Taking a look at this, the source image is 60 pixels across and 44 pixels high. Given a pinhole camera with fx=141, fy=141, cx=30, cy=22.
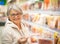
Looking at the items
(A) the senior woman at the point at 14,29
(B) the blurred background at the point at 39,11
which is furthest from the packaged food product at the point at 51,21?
(A) the senior woman at the point at 14,29

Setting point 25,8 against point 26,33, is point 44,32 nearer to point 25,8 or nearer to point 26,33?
point 26,33

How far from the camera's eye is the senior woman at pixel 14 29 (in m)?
1.51

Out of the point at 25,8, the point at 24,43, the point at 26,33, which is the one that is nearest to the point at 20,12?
the point at 25,8

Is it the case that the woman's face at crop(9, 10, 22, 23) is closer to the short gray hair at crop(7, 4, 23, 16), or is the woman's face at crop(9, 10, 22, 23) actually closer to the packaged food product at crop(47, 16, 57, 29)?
Result: the short gray hair at crop(7, 4, 23, 16)

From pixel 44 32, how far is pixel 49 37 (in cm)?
7

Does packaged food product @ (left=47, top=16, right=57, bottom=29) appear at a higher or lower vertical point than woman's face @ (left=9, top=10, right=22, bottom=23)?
lower

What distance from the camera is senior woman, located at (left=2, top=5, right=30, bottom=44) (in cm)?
151

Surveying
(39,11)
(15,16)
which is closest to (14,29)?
(15,16)

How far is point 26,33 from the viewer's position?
1.54 meters

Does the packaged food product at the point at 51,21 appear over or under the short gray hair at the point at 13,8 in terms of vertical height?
under

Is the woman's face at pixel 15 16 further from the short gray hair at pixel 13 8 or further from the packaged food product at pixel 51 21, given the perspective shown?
the packaged food product at pixel 51 21

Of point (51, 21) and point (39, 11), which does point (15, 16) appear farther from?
point (51, 21)

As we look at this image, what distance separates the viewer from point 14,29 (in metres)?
1.52

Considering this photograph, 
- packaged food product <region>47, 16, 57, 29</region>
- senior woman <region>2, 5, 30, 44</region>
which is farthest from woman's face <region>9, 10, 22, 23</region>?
packaged food product <region>47, 16, 57, 29</region>
